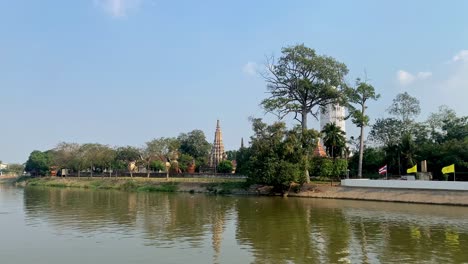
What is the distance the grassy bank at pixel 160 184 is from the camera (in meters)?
62.9

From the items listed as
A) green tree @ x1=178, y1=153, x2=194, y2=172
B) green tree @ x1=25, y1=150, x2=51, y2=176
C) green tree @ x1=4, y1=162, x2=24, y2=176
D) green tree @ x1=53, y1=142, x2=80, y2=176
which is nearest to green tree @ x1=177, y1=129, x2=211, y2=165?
green tree @ x1=178, y1=153, x2=194, y2=172

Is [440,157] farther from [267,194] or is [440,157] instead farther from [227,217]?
[227,217]

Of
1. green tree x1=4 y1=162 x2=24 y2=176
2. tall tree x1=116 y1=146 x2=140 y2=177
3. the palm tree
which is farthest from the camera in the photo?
green tree x1=4 y1=162 x2=24 y2=176

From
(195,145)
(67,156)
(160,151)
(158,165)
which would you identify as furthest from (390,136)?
(67,156)

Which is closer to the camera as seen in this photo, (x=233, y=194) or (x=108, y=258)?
(x=108, y=258)

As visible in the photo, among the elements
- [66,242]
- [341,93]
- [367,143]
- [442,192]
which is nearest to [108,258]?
[66,242]

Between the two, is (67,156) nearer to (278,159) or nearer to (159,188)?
(159,188)

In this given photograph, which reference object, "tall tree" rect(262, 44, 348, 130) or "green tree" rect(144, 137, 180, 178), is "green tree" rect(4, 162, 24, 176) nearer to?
"green tree" rect(144, 137, 180, 178)

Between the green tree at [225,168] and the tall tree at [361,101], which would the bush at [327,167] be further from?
the green tree at [225,168]

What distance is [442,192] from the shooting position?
4481 centimetres

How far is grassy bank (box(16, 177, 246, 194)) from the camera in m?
62.9

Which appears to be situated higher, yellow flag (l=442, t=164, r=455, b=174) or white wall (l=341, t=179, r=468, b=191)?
yellow flag (l=442, t=164, r=455, b=174)

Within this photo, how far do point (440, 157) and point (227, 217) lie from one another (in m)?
35.4

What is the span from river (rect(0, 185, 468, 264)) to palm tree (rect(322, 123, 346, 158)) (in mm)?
25774
